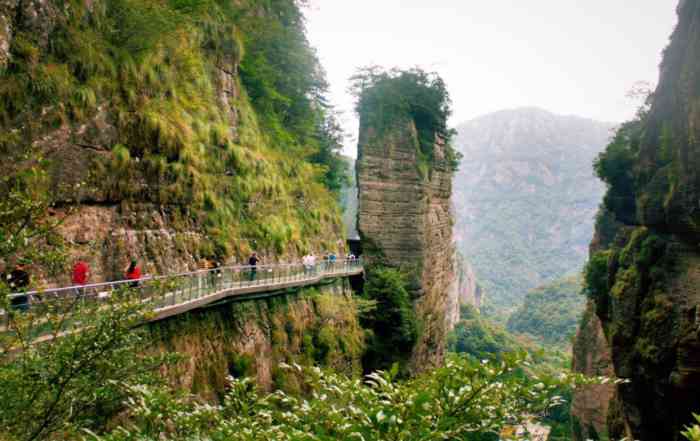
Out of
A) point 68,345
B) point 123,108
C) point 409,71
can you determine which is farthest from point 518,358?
point 409,71

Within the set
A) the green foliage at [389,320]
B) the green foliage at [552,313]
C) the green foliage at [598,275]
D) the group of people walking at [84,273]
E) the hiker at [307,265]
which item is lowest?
the green foliage at [552,313]

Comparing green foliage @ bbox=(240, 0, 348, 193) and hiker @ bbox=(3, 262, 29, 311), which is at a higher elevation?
green foliage @ bbox=(240, 0, 348, 193)

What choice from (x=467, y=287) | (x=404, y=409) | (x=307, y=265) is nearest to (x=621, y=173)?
(x=307, y=265)

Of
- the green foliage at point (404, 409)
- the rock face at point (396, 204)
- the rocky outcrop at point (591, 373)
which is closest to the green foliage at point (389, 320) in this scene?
the rock face at point (396, 204)

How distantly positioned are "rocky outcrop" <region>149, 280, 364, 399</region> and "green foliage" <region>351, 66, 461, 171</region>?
11.5 m

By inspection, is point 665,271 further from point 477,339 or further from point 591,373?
point 477,339

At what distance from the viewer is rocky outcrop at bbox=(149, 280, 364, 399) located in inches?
507

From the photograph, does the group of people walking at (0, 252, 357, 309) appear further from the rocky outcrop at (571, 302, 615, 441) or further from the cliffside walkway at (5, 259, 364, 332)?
the rocky outcrop at (571, 302, 615, 441)

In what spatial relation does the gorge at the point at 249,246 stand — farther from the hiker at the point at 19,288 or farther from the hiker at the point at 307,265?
the hiker at the point at 307,265

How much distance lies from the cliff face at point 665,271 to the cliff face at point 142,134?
14.3 meters

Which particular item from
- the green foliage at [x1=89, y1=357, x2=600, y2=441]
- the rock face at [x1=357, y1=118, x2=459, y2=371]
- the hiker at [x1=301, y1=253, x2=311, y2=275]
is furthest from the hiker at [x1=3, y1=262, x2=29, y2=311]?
the rock face at [x1=357, y1=118, x2=459, y2=371]

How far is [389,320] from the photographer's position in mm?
28734

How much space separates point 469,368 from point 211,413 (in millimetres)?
3440

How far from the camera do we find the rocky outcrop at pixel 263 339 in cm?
1288
